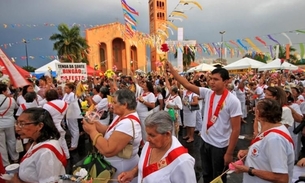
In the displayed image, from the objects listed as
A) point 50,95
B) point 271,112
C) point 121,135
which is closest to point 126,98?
point 121,135

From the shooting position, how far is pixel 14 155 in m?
5.70

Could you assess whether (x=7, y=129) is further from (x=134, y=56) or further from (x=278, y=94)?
(x=134, y=56)

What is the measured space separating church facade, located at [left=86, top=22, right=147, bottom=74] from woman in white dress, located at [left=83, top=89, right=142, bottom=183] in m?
41.7

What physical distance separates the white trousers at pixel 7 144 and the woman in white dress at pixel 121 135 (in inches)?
154

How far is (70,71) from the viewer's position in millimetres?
10945

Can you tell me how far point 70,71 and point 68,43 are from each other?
2843cm

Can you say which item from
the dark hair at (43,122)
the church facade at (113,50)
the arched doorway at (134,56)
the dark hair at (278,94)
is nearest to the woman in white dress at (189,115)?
the dark hair at (278,94)

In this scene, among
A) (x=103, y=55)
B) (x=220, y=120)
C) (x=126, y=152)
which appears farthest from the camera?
(x=103, y=55)

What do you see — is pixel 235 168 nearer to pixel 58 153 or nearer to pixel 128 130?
pixel 128 130

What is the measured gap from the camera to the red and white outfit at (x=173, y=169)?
1.68 metres

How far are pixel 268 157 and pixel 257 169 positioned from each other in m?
0.16

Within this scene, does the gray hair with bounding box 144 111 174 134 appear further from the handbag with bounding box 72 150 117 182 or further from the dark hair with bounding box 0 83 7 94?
the dark hair with bounding box 0 83 7 94

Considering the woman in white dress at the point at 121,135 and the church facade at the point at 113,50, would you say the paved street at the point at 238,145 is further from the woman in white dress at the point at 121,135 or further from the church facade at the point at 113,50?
the church facade at the point at 113,50

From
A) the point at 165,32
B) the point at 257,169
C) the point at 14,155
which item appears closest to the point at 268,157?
the point at 257,169
